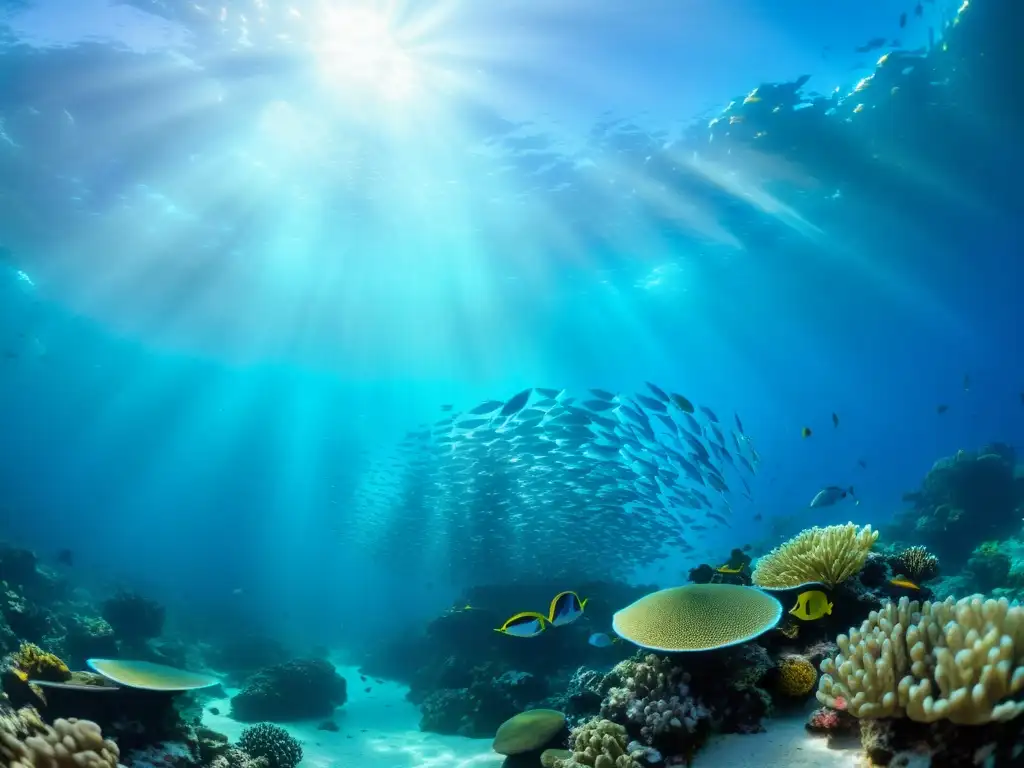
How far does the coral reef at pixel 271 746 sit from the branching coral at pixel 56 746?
17.4ft

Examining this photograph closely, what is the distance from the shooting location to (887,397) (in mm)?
68188

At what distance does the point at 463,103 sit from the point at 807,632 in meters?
19.8

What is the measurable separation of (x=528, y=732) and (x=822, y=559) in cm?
387

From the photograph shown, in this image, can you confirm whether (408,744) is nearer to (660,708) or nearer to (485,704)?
(485,704)

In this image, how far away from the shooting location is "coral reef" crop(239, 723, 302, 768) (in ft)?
26.9

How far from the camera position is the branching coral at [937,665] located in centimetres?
278

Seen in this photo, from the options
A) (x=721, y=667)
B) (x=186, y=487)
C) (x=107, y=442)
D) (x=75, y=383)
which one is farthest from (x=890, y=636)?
(x=186, y=487)

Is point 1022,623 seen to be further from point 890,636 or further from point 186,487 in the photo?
point 186,487

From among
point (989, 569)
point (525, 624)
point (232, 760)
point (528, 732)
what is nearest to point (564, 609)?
point (525, 624)

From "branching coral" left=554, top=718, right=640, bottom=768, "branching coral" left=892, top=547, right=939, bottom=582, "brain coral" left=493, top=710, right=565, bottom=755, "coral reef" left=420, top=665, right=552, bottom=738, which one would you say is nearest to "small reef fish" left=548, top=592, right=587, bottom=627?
"branching coral" left=554, top=718, right=640, bottom=768

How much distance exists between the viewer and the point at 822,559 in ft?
17.0

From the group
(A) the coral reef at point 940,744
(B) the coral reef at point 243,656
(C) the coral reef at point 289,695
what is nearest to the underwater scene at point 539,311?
(A) the coral reef at point 940,744

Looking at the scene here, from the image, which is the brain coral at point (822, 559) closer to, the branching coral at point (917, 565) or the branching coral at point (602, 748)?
the branching coral at point (917, 565)

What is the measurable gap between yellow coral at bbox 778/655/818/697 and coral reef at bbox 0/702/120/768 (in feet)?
17.0
